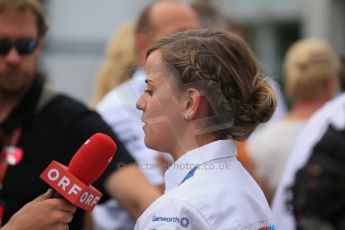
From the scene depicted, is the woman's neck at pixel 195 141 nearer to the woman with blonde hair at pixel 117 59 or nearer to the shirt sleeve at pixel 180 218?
the shirt sleeve at pixel 180 218

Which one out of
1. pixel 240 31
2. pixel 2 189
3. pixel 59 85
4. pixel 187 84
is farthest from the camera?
pixel 59 85

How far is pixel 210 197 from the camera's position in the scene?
2523 mm

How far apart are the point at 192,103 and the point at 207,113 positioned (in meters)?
0.05

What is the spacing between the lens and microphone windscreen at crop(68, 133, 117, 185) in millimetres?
2709

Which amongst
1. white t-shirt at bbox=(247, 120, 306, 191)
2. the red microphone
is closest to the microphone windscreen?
the red microphone

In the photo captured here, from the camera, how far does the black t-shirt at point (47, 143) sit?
3686mm

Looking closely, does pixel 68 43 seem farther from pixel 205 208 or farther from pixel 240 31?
pixel 205 208

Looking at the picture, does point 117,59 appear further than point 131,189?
Yes

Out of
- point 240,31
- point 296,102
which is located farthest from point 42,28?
point 240,31

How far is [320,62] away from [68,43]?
7334 millimetres

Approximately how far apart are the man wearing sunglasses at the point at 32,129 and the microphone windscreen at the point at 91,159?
37.1 inches

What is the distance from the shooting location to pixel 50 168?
2.64 m

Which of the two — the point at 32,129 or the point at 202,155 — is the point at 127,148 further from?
the point at 202,155

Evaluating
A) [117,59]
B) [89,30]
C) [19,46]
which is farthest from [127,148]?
[89,30]
